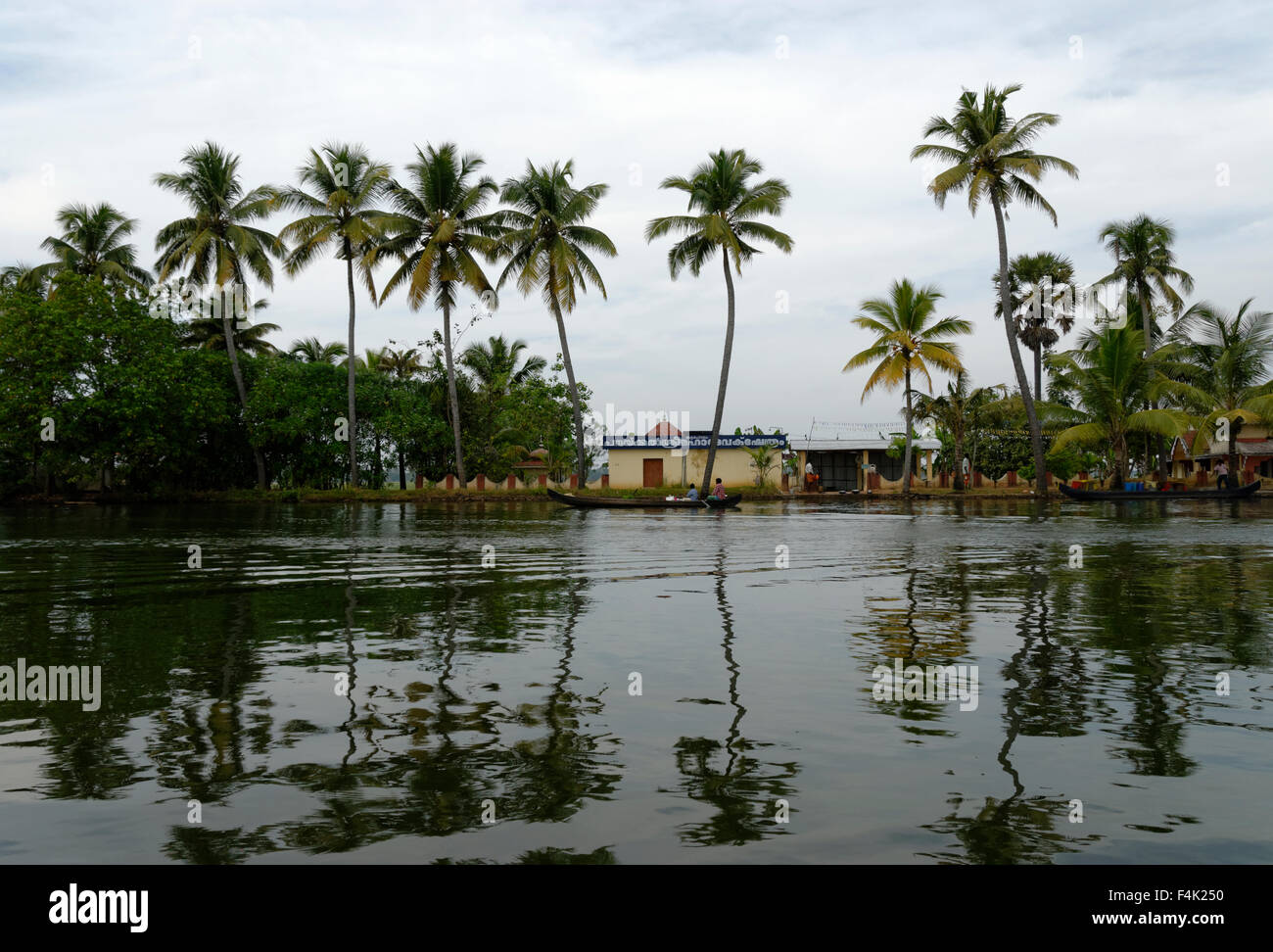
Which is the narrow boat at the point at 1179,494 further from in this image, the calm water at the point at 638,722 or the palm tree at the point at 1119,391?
the calm water at the point at 638,722

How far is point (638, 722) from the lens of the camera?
6.05 meters

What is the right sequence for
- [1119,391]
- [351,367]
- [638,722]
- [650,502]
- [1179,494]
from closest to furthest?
1. [638,722]
2. [1179,494]
3. [650,502]
4. [1119,391]
5. [351,367]

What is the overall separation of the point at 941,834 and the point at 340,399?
170 feet

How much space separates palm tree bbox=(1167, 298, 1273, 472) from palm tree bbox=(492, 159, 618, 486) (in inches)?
1022

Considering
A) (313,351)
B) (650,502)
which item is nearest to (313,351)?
(313,351)

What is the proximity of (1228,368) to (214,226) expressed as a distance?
46655 millimetres

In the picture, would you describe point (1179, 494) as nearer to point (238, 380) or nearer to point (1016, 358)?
point (1016, 358)

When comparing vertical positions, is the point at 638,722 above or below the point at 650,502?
below

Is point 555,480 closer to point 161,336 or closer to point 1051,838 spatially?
point 161,336

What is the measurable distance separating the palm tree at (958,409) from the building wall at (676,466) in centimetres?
1145

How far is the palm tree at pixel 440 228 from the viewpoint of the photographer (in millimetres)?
45375

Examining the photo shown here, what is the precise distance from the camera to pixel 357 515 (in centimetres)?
3419

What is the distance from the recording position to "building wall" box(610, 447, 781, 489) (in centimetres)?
6056
